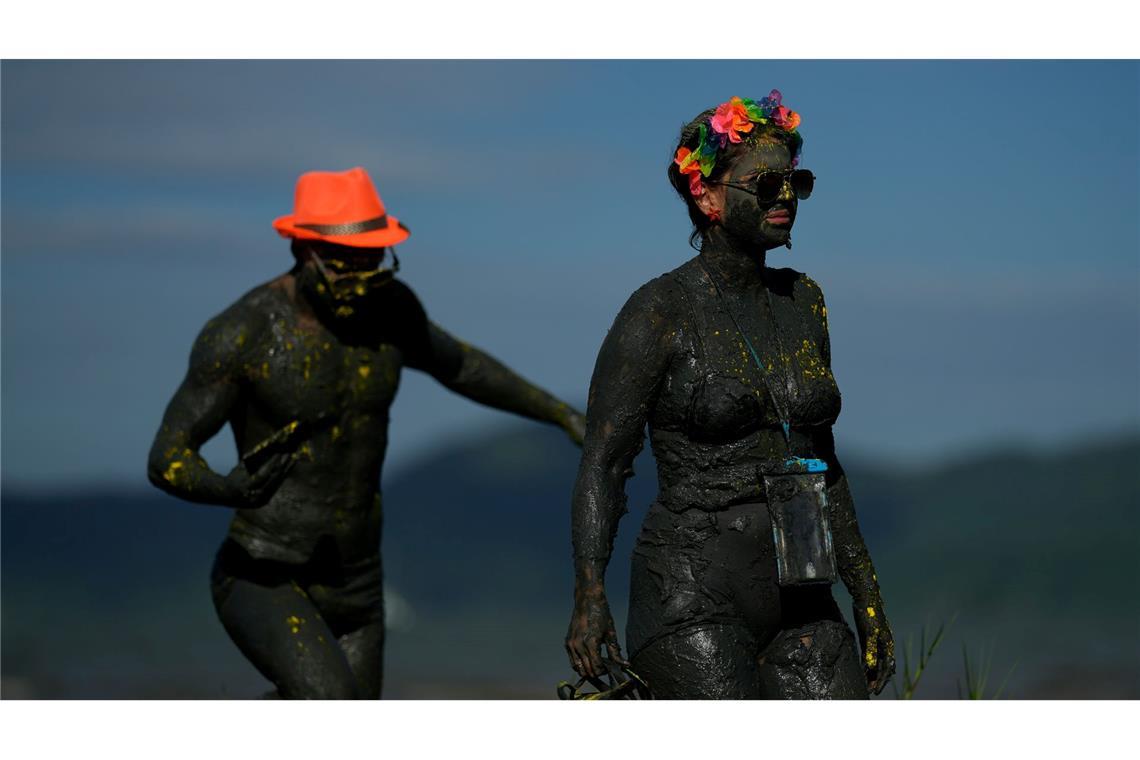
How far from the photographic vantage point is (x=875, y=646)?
6863 mm

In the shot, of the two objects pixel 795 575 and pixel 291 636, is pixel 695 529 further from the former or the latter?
pixel 291 636

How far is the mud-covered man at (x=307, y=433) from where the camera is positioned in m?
8.21

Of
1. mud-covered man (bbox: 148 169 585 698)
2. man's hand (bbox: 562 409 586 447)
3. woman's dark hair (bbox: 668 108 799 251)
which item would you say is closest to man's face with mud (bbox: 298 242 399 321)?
mud-covered man (bbox: 148 169 585 698)

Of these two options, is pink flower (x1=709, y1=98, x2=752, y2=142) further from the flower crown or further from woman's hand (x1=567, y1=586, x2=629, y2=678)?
woman's hand (x1=567, y1=586, x2=629, y2=678)

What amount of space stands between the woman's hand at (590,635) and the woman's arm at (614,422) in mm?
16

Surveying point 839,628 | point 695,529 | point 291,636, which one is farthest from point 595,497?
point 291,636

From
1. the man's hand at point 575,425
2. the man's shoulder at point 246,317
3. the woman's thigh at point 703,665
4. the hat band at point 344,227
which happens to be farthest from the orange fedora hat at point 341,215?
the woman's thigh at point 703,665

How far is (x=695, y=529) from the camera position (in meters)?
6.62

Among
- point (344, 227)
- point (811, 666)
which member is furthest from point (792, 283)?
point (344, 227)

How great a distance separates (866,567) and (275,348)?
2650 mm

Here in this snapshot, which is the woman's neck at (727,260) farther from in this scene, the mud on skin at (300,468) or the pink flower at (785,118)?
the mud on skin at (300,468)

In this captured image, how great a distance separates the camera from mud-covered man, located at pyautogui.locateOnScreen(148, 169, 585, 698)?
323 inches

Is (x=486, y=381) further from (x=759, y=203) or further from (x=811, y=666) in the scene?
(x=811, y=666)

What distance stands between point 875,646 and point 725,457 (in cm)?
82
